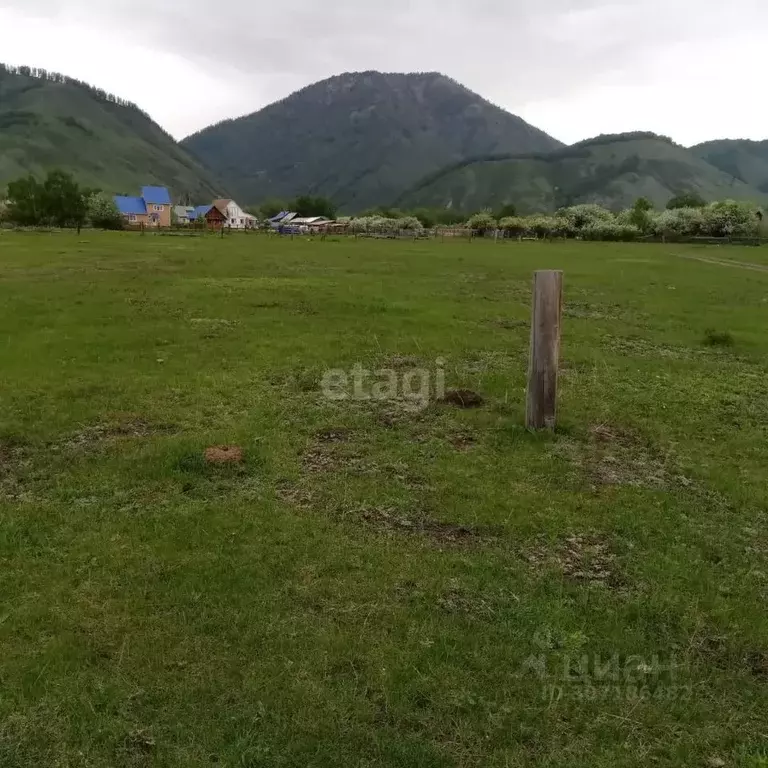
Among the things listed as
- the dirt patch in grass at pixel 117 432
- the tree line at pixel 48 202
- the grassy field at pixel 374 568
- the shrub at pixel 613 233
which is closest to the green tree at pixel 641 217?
the shrub at pixel 613 233

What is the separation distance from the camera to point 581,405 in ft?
37.7

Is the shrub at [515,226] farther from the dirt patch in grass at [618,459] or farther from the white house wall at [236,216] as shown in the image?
the dirt patch in grass at [618,459]

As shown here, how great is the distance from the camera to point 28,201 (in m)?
82.9

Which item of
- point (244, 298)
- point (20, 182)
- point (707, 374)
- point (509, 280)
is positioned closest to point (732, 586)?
point (707, 374)

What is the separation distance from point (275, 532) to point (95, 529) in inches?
73.4

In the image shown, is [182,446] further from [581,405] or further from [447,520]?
[581,405]

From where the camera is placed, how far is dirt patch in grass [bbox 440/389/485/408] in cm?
1138

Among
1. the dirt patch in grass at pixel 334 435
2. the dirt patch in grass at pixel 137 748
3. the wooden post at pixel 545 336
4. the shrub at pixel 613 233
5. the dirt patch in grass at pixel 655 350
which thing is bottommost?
the dirt patch in grass at pixel 137 748

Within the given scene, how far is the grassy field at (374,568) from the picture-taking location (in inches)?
174

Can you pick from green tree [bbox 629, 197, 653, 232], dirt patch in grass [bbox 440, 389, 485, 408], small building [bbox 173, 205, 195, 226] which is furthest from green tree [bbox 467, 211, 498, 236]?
dirt patch in grass [bbox 440, 389, 485, 408]

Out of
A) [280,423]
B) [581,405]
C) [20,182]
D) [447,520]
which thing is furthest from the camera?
[20,182]

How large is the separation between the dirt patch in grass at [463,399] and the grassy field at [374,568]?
0.30m

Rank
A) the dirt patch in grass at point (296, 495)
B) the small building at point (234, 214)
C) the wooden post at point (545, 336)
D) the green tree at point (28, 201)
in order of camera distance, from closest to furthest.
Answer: the dirt patch in grass at point (296, 495), the wooden post at point (545, 336), the green tree at point (28, 201), the small building at point (234, 214)

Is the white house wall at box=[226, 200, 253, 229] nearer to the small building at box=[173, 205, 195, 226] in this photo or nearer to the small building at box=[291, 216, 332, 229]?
the small building at box=[173, 205, 195, 226]
